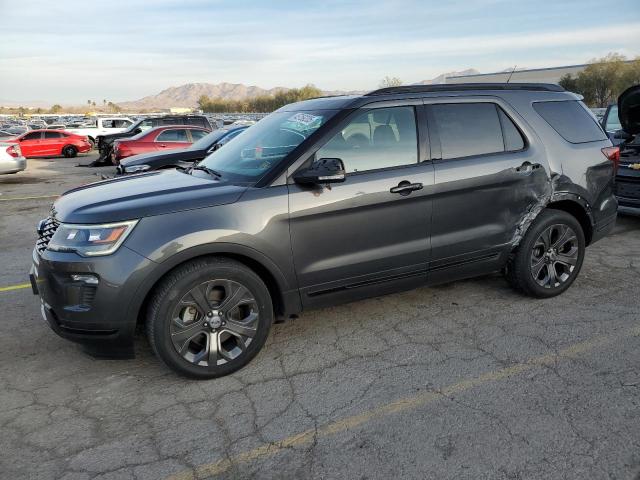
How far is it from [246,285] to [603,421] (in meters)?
2.18

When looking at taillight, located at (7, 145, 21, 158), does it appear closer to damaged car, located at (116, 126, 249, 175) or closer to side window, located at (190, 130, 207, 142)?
side window, located at (190, 130, 207, 142)

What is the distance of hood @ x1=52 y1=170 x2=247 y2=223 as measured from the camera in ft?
10.3

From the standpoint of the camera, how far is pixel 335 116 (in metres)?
3.66

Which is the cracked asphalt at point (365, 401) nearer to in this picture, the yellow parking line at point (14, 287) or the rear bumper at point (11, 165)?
the yellow parking line at point (14, 287)

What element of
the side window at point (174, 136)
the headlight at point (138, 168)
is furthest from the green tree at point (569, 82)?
the headlight at point (138, 168)

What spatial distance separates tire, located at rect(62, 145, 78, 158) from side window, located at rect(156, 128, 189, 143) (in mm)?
10890

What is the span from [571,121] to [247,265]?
125 inches

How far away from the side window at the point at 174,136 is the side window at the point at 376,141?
12724mm

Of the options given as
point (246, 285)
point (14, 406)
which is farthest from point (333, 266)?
point (14, 406)

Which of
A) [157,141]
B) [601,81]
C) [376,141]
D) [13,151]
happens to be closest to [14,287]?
[376,141]

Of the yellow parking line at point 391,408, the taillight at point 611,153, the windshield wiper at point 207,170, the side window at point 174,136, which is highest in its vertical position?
the side window at point 174,136

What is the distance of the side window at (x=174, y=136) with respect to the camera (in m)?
15.3

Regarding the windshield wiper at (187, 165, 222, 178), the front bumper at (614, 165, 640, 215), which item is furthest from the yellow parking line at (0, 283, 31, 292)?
the front bumper at (614, 165, 640, 215)

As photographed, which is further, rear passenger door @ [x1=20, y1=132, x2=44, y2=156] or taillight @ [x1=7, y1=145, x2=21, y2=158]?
rear passenger door @ [x1=20, y1=132, x2=44, y2=156]
